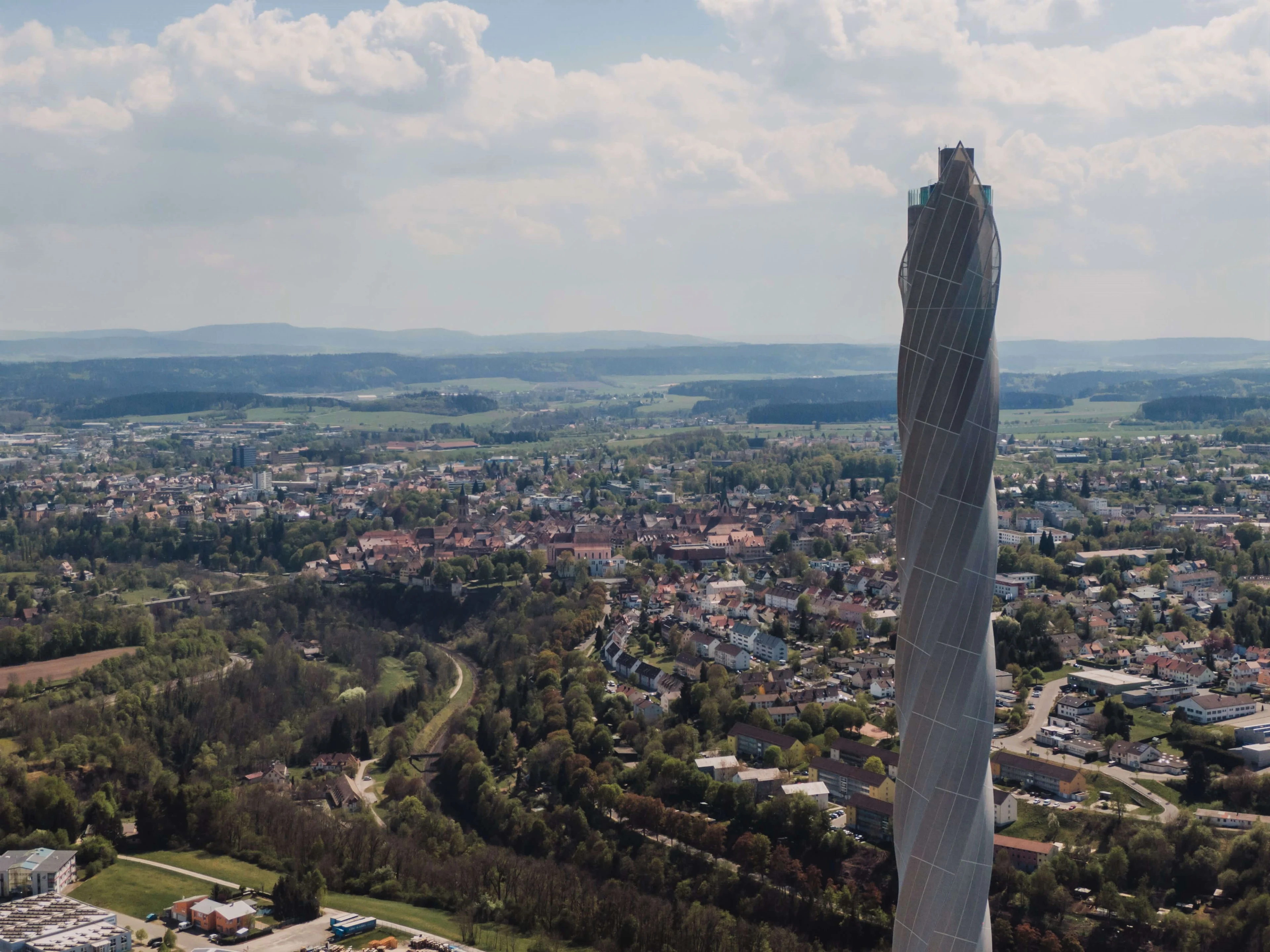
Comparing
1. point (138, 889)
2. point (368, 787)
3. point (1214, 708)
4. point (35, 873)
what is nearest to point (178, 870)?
point (138, 889)

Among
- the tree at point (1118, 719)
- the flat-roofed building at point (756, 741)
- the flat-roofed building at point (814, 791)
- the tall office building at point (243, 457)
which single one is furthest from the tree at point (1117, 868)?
the tall office building at point (243, 457)

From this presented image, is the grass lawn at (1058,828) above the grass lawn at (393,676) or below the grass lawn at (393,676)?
above

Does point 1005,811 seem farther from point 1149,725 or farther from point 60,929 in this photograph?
point 60,929

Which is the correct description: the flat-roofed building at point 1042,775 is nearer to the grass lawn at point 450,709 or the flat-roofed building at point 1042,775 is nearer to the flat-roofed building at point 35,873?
the grass lawn at point 450,709

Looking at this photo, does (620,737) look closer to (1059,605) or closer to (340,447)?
(1059,605)

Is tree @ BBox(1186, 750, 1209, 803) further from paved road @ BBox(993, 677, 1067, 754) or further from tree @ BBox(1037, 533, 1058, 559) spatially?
tree @ BBox(1037, 533, 1058, 559)

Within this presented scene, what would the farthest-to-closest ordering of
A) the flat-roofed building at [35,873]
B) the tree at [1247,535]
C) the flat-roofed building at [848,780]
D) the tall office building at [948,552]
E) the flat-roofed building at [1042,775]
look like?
the tree at [1247,535]
the flat-roofed building at [848,780]
the flat-roofed building at [1042,775]
the flat-roofed building at [35,873]
the tall office building at [948,552]
